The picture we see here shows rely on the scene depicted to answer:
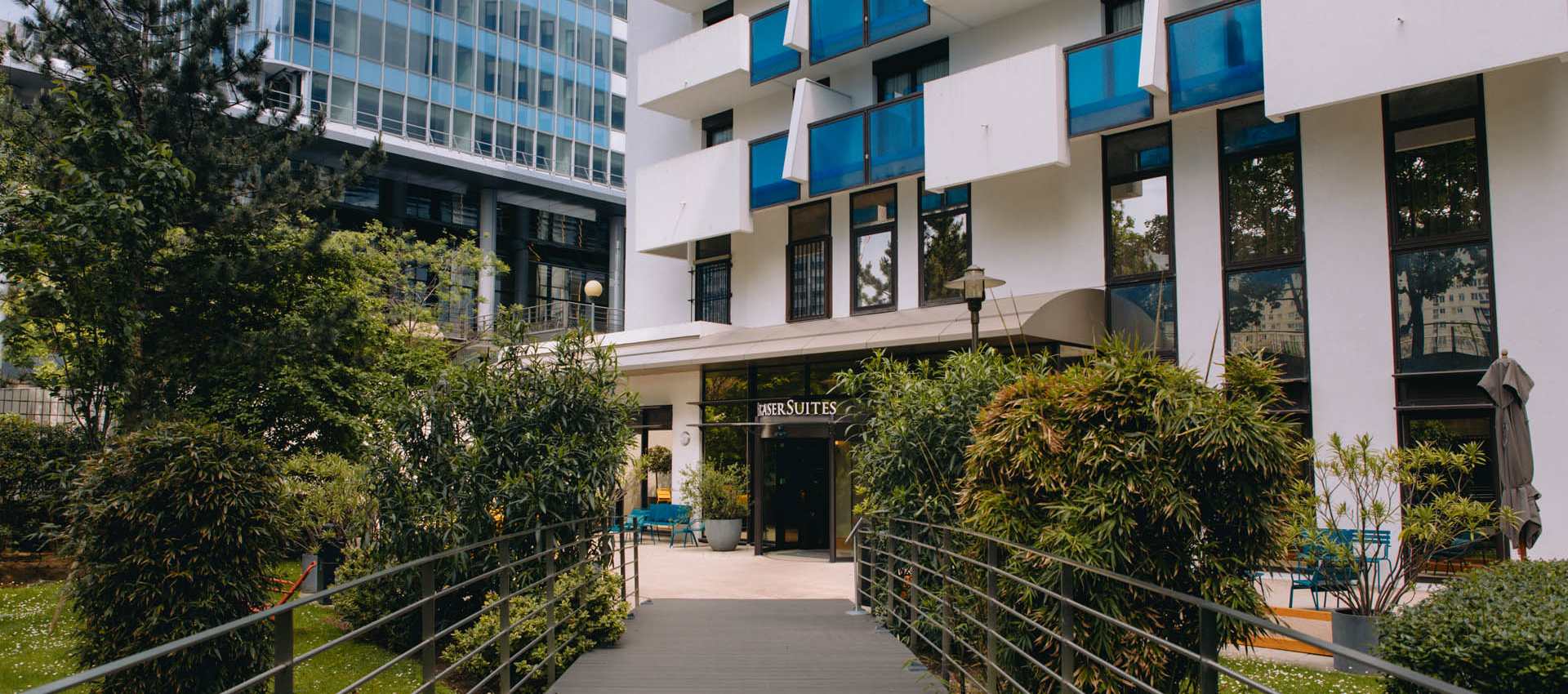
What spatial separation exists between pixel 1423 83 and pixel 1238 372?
25.4 ft

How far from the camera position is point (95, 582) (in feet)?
26.0

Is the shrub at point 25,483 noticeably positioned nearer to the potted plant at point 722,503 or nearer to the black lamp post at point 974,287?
the potted plant at point 722,503

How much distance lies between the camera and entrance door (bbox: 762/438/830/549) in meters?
20.3

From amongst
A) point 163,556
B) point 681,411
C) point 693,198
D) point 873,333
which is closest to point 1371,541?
point 873,333

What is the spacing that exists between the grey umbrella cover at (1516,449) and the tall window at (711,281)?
1447cm

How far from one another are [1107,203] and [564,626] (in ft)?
35.5

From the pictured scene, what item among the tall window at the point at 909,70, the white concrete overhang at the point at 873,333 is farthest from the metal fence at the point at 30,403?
the tall window at the point at 909,70

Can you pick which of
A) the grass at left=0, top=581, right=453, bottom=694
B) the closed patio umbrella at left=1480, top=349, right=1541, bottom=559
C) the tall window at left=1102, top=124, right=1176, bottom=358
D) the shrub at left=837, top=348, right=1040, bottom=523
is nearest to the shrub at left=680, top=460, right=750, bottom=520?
the tall window at left=1102, top=124, right=1176, bottom=358

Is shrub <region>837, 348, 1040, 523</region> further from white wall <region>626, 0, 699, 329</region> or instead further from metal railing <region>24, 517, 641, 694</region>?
white wall <region>626, 0, 699, 329</region>

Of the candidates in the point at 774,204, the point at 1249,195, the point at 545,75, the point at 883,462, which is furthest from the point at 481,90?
the point at 883,462

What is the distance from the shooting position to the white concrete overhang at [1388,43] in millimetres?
11875

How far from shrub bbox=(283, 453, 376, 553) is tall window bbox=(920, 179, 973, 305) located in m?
9.72

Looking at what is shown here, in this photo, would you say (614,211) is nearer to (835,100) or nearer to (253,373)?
(835,100)

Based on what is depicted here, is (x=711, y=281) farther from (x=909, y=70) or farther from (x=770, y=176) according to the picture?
(x=909, y=70)
